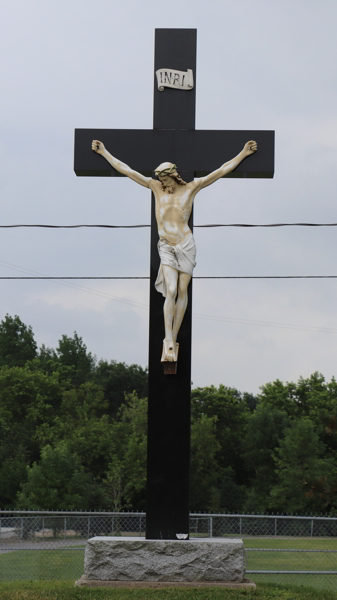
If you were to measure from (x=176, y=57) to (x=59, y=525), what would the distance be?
10.5 meters

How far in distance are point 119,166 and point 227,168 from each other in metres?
1.18

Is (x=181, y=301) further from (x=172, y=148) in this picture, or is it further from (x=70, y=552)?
(x=70, y=552)

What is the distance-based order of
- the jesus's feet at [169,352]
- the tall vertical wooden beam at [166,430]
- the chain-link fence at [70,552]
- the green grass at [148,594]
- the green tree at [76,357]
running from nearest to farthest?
1. the green grass at [148,594]
2. the tall vertical wooden beam at [166,430]
3. the jesus's feet at [169,352]
4. the chain-link fence at [70,552]
5. the green tree at [76,357]

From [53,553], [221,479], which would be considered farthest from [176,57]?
[221,479]

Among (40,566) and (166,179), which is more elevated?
(166,179)

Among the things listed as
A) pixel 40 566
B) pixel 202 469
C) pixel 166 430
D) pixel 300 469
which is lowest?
pixel 202 469

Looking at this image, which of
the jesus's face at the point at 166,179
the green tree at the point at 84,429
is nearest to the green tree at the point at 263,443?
the green tree at the point at 84,429

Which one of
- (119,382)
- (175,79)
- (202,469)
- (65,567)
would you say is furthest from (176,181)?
(119,382)

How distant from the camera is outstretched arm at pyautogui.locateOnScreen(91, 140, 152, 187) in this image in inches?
316

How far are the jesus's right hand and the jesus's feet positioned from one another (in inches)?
90.7

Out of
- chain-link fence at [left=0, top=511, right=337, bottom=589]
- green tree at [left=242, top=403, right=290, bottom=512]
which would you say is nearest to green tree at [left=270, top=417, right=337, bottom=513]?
green tree at [left=242, top=403, right=290, bottom=512]

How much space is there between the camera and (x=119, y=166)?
817 cm

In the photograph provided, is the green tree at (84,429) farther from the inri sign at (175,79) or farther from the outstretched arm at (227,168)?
the inri sign at (175,79)

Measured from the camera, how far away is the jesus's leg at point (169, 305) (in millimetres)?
7516
